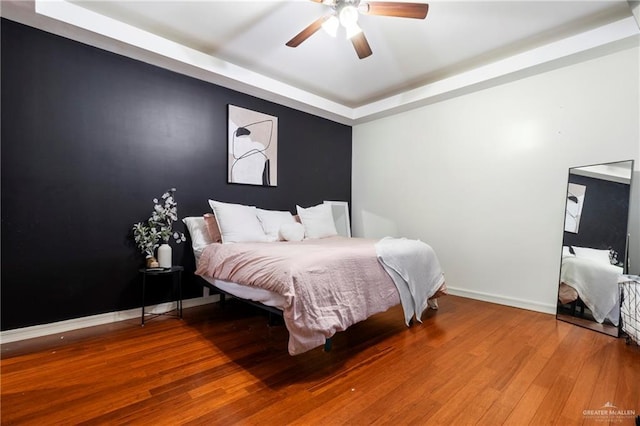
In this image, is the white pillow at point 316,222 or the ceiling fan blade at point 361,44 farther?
the white pillow at point 316,222

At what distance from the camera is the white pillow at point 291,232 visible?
10.8ft

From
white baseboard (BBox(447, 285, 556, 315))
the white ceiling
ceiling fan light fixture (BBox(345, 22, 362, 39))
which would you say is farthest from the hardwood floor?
the white ceiling

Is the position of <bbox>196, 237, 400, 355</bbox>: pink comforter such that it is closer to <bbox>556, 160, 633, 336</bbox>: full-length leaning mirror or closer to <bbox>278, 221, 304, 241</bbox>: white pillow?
<bbox>278, 221, 304, 241</bbox>: white pillow

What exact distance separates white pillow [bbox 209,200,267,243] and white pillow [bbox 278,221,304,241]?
0.21m

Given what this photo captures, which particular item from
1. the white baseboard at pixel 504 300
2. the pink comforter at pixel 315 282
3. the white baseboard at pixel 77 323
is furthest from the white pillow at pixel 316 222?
the white baseboard at pixel 504 300

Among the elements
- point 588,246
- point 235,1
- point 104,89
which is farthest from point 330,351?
point 104,89


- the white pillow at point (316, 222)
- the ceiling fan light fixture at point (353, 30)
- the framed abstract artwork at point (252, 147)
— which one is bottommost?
the white pillow at point (316, 222)

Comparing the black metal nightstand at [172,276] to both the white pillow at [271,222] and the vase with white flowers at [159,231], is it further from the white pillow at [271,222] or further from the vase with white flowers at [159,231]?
the white pillow at [271,222]

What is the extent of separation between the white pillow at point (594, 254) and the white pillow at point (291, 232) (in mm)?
2711

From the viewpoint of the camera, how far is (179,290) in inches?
120

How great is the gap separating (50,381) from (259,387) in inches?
48.6

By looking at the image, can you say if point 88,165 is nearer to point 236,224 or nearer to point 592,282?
point 236,224

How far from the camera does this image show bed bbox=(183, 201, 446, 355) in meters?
1.84

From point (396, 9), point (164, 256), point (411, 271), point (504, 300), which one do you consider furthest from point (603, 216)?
point (164, 256)
